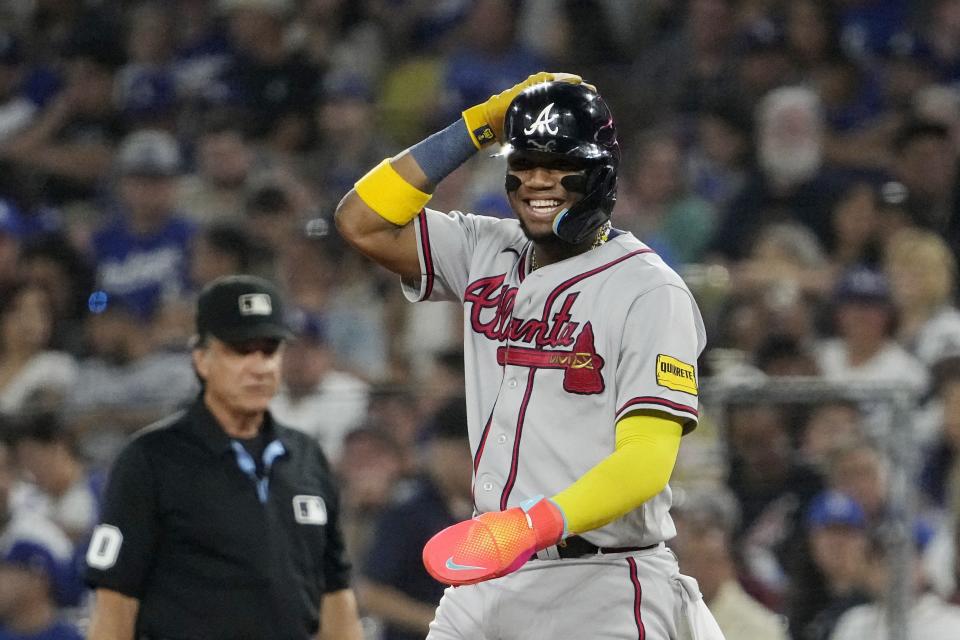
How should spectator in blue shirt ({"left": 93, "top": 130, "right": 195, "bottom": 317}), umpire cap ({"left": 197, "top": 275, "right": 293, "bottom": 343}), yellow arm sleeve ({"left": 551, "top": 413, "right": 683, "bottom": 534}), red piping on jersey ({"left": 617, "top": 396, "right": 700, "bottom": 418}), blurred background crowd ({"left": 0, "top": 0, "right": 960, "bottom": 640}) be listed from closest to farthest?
yellow arm sleeve ({"left": 551, "top": 413, "right": 683, "bottom": 534})
red piping on jersey ({"left": 617, "top": 396, "right": 700, "bottom": 418})
umpire cap ({"left": 197, "top": 275, "right": 293, "bottom": 343})
blurred background crowd ({"left": 0, "top": 0, "right": 960, "bottom": 640})
spectator in blue shirt ({"left": 93, "top": 130, "right": 195, "bottom": 317})

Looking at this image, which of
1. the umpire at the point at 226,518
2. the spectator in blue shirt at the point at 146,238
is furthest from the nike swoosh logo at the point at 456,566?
the spectator in blue shirt at the point at 146,238

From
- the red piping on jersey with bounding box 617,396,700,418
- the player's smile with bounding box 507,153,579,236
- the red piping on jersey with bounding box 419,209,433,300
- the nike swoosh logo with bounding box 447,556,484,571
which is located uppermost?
the player's smile with bounding box 507,153,579,236

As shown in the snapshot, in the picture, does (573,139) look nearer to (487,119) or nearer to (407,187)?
(487,119)

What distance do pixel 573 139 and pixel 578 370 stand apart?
1.53 feet

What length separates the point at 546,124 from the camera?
125 inches

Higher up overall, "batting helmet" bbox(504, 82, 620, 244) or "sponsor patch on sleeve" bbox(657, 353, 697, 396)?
"batting helmet" bbox(504, 82, 620, 244)

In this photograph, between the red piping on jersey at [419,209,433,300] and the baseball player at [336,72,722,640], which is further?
the red piping on jersey at [419,209,433,300]

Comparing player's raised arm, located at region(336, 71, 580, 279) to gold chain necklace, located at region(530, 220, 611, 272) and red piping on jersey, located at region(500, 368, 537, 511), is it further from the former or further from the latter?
red piping on jersey, located at region(500, 368, 537, 511)

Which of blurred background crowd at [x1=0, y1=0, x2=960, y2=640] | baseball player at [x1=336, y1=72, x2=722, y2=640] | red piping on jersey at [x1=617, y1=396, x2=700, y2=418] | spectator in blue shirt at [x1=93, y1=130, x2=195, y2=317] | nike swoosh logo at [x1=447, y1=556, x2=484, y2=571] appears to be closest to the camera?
nike swoosh logo at [x1=447, y1=556, x2=484, y2=571]

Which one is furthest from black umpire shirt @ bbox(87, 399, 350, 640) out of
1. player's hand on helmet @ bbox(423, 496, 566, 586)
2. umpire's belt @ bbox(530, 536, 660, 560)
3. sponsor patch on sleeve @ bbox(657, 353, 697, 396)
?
sponsor patch on sleeve @ bbox(657, 353, 697, 396)

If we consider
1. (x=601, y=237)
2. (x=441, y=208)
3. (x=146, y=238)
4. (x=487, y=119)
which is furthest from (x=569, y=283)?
(x=146, y=238)

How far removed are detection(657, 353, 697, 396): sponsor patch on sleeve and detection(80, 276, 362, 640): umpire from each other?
1.52 m

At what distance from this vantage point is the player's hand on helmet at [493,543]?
110 inches

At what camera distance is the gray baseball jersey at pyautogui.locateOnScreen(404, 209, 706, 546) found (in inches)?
123
